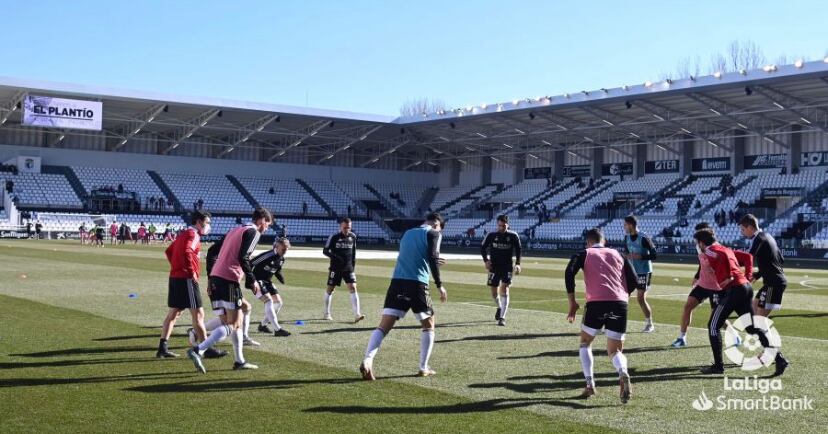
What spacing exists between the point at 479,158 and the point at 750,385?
70.0 metres

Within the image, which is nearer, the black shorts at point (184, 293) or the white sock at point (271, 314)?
the black shorts at point (184, 293)

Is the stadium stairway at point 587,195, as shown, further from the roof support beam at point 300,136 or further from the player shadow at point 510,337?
the player shadow at point 510,337

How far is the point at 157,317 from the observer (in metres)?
14.5

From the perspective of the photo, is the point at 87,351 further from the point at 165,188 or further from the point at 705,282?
the point at 165,188

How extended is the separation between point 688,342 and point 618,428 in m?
5.72

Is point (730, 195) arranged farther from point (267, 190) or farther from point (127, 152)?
point (127, 152)

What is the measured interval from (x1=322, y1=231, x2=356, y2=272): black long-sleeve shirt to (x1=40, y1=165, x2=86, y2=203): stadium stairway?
Answer: 5370cm

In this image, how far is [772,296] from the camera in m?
11.6

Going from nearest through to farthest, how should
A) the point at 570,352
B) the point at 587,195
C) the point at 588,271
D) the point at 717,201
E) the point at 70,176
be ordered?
the point at 588,271, the point at 570,352, the point at 717,201, the point at 70,176, the point at 587,195

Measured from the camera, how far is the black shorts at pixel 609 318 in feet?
26.8

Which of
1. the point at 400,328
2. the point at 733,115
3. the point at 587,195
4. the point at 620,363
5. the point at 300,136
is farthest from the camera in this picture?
the point at 300,136

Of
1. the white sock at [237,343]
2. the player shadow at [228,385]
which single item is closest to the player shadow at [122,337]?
the white sock at [237,343]

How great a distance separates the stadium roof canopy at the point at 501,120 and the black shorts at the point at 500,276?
30974mm

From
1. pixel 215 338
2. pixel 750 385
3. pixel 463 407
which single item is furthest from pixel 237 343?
pixel 750 385
